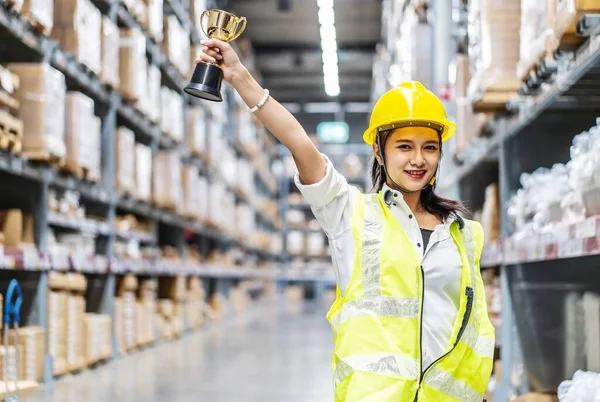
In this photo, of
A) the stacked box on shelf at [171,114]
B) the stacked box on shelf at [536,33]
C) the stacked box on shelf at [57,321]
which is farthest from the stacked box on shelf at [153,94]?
the stacked box on shelf at [536,33]

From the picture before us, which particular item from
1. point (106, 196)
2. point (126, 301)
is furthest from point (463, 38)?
point (126, 301)

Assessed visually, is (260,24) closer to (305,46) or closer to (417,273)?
(305,46)

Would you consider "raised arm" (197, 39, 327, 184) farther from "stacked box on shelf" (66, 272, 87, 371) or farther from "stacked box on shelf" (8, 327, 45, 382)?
"stacked box on shelf" (66, 272, 87, 371)

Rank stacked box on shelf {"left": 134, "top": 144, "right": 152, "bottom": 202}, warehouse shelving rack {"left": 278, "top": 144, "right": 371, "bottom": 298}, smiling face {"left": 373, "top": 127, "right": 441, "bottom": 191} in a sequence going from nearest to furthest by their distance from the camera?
smiling face {"left": 373, "top": 127, "right": 441, "bottom": 191}
stacked box on shelf {"left": 134, "top": 144, "right": 152, "bottom": 202}
warehouse shelving rack {"left": 278, "top": 144, "right": 371, "bottom": 298}

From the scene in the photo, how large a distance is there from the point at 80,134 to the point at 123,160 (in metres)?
1.24

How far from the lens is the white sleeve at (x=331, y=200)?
2113 millimetres

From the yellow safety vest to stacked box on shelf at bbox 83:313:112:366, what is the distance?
3893mm

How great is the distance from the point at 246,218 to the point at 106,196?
9039 millimetres

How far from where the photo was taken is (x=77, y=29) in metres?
5.41

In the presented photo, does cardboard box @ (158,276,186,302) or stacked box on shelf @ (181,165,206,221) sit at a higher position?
stacked box on shelf @ (181,165,206,221)

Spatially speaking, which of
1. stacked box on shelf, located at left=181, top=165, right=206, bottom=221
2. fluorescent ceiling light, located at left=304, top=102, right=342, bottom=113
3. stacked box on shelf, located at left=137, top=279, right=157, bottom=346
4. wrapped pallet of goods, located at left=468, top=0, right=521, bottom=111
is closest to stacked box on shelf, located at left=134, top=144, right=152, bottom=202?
stacked box on shelf, located at left=137, top=279, right=157, bottom=346

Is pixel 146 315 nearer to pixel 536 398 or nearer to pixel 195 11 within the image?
pixel 195 11

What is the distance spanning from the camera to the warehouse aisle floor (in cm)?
455

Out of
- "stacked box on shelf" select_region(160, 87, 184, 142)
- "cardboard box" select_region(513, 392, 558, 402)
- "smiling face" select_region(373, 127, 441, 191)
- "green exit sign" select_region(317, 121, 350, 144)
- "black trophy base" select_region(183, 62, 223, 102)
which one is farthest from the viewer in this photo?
"green exit sign" select_region(317, 121, 350, 144)
